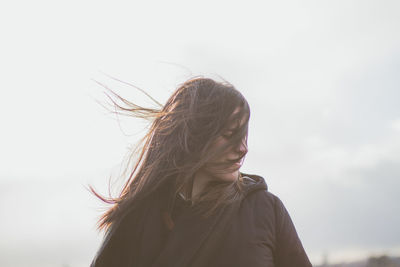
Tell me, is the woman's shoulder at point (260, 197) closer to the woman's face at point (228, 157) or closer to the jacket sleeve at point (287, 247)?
the jacket sleeve at point (287, 247)

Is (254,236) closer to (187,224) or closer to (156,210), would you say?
(187,224)

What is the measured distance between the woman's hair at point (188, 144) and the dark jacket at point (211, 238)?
85 millimetres

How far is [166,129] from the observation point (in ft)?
9.79

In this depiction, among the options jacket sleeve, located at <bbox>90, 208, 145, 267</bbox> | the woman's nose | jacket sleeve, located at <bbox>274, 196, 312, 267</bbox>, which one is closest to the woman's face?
the woman's nose

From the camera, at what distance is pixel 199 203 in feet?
9.25

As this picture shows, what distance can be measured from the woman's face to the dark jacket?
198 mm

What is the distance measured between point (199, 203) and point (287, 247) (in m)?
0.64

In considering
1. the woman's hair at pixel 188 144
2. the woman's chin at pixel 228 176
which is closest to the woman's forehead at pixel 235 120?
the woman's hair at pixel 188 144

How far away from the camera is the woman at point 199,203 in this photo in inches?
105

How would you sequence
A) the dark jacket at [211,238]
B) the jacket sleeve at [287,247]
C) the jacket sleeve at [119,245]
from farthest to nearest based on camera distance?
the jacket sleeve at [119,245] < the jacket sleeve at [287,247] < the dark jacket at [211,238]

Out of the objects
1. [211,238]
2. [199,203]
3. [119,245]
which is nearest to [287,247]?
[211,238]

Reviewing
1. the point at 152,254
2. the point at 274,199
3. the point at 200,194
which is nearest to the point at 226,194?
the point at 200,194

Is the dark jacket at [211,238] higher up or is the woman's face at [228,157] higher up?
the woman's face at [228,157]

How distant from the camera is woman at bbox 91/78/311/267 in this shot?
8.77 ft
